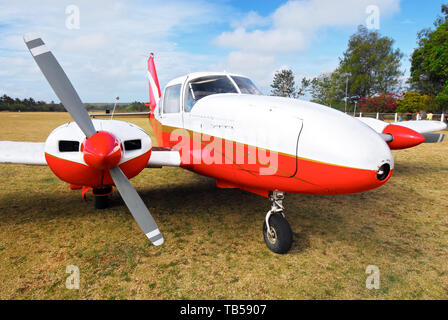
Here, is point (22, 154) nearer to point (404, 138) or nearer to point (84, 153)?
point (84, 153)

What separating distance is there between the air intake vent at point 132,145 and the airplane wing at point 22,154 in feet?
5.12

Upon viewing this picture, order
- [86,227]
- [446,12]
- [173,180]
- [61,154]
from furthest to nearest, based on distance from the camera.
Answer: [446,12] → [173,180] → [86,227] → [61,154]

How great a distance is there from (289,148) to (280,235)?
1.32 m

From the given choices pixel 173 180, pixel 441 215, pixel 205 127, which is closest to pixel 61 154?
pixel 205 127

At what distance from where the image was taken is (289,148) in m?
2.86

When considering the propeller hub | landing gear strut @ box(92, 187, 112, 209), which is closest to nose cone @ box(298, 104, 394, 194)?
the propeller hub

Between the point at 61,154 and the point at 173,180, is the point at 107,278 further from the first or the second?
the point at 173,180

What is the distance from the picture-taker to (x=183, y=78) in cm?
520

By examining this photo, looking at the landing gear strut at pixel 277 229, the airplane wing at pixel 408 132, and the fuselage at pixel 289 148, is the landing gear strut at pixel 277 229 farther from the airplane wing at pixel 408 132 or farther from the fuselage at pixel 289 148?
the airplane wing at pixel 408 132

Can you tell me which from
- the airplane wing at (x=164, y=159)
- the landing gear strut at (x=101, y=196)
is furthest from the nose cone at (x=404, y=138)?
the landing gear strut at (x=101, y=196)

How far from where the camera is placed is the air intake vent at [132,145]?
3.73m

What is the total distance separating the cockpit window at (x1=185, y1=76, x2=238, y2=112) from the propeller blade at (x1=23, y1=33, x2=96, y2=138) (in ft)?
6.14

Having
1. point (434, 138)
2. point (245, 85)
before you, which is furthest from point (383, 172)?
point (434, 138)

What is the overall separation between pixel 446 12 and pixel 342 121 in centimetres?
4720
